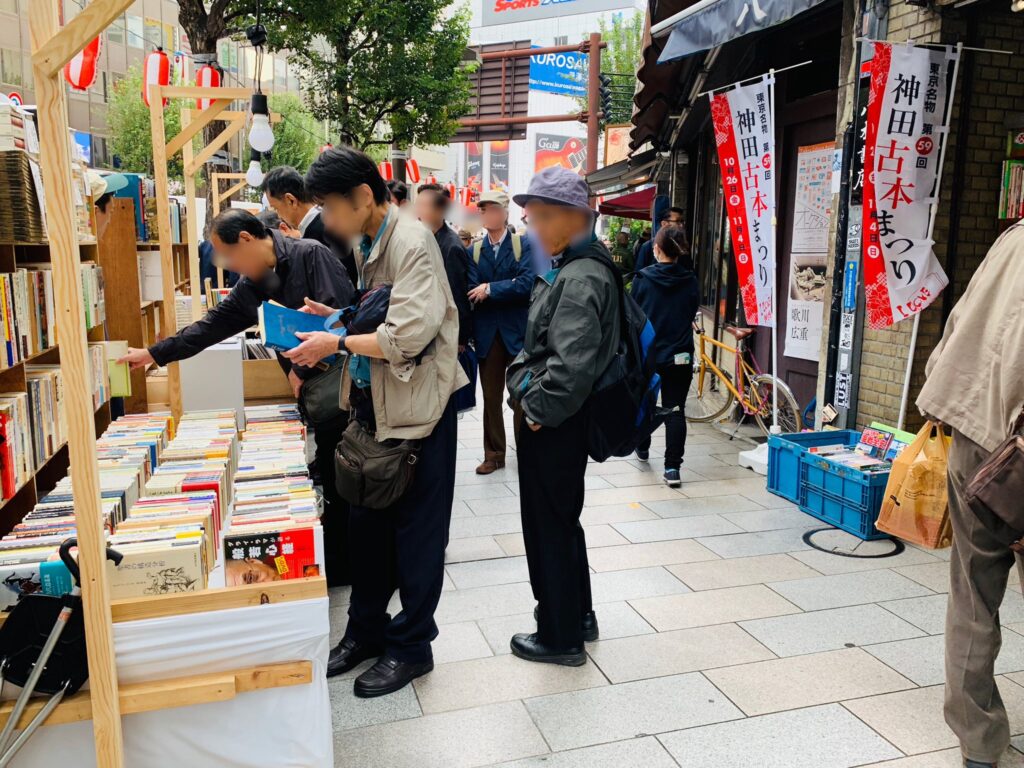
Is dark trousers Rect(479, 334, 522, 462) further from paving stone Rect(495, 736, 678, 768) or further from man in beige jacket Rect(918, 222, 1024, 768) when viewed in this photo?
man in beige jacket Rect(918, 222, 1024, 768)

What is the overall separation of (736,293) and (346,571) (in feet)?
22.1

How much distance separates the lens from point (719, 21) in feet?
19.1

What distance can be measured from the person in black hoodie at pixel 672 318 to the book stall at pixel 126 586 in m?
3.80

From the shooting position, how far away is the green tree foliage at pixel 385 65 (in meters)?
15.4

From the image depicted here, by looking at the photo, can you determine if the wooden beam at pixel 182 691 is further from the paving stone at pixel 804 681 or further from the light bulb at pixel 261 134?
the light bulb at pixel 261 134

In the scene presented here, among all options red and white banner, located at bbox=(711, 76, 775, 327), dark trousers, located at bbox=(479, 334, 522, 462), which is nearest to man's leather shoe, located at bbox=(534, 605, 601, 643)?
dark trousers, located at bbox=(479, 334, 522, 462)

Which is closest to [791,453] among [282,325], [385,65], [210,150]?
[282,325]

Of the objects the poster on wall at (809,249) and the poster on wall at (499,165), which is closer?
the poster on wall at (809,249)

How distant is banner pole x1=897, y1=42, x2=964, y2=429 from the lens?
5.16 meters

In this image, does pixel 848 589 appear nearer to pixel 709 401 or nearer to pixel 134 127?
pixel 709 401

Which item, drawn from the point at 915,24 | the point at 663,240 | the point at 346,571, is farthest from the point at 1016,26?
the point at 346,571

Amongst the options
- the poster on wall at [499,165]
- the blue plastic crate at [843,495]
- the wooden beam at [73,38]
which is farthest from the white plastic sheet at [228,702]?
the poster on wall at [499,165]

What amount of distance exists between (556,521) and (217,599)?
4.85 feet

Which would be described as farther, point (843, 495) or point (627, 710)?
point (843, 495)
